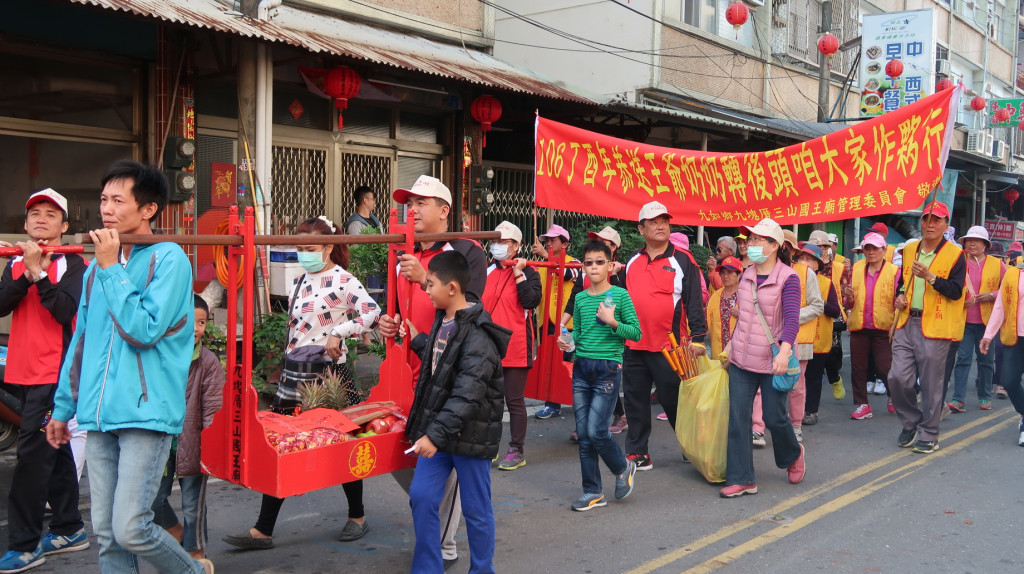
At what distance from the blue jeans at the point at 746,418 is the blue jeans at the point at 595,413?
80 centimetres

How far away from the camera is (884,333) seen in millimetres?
9352

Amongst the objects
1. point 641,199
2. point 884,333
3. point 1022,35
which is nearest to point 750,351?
point 641,199

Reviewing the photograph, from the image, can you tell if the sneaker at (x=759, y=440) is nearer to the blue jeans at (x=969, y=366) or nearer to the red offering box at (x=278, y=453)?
the blue jeans at (x=969, y=366)

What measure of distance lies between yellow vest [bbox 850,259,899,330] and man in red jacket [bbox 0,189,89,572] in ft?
24.0

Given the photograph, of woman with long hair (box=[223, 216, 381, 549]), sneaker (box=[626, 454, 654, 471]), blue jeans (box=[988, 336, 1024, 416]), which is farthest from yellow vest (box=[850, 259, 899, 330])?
woman with long hair (box=[223, 216, 381, 549])

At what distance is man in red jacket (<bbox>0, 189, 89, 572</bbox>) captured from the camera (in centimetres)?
453

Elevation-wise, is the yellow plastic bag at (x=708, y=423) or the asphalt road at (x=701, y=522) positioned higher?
the yellow plastic bag at (x=708, y=423)

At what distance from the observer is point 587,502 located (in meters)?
5.77

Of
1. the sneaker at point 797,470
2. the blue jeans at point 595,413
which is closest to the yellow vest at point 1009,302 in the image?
the sneaker at point 797,470

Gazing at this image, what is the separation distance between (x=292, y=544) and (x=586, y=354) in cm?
209

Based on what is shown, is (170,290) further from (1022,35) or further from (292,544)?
(1022,35)

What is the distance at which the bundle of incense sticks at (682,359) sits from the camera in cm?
664

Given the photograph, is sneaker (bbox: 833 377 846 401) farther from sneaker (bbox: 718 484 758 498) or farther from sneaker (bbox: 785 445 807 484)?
sneaker (bbox: 718 484 758 498)

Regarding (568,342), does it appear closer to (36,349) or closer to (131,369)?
(36,349)
